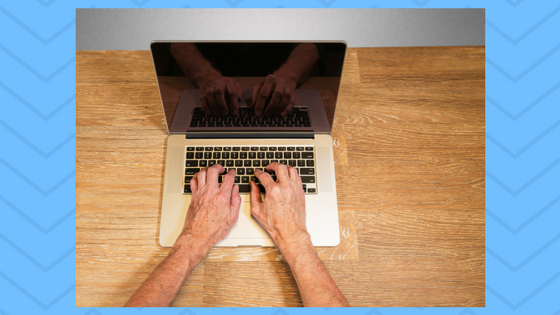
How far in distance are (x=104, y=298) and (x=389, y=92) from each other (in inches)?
37.5

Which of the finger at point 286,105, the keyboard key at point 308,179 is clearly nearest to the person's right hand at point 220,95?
the finger at point 286,105

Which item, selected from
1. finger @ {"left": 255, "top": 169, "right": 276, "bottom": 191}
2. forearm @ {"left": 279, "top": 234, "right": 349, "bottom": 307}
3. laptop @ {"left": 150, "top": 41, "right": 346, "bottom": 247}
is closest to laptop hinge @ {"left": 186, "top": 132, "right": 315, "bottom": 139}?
laptop @ {"left": 150, "top": 41, "right": 346, "bottom": 247}

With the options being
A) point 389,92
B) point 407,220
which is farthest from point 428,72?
point 407,220

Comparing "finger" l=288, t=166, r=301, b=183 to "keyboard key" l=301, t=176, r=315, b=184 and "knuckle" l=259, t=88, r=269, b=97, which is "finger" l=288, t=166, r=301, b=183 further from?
"knuckle" l=259, t=88, r=269, b=97

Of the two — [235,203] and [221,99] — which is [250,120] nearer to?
[221,99]

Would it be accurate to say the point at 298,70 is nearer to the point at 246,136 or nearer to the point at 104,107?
the point at 246,136

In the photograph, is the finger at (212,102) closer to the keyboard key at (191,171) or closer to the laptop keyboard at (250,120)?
the laptop keyboard at (250,120)

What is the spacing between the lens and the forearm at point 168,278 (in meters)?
0.68

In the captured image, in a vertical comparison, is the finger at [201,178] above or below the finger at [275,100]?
below

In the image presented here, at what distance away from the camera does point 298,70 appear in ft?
2.31

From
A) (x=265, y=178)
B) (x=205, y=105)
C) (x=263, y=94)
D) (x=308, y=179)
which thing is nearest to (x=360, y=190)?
(x=308, y=179)

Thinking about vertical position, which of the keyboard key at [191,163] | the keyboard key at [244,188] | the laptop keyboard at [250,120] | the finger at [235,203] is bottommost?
the finger at [235,203]

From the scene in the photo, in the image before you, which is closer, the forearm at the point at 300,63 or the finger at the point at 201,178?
the forearm at the point at 300,63

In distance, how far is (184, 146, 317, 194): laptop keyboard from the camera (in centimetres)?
82
